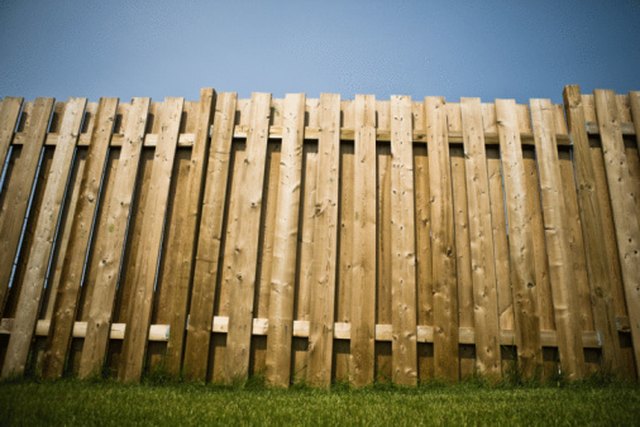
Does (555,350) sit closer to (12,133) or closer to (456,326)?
(456,326)

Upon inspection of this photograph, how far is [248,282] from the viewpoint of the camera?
333 cm

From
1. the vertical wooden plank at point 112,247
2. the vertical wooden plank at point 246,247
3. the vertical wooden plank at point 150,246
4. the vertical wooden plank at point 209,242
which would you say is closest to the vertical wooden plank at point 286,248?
the vertical wooden plank at point 246,247

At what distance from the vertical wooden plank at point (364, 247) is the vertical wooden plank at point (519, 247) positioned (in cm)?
125

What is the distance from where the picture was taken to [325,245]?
3414mm

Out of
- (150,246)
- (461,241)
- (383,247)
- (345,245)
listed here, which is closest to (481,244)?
(461,241)

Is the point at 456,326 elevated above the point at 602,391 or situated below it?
above

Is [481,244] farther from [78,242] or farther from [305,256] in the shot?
[78,242]

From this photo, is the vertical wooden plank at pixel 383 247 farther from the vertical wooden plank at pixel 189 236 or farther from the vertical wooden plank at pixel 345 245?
the vertical wooden plank at pixel 189 236

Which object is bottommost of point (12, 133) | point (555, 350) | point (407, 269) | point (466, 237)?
point (555, 350)

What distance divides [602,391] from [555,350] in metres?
0.50

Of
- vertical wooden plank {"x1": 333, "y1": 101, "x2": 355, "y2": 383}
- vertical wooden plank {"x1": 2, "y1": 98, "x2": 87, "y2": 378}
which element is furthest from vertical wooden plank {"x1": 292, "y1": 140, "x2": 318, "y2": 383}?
vertical wooden plank {"x1": 2, "y1": 98, "x2": 87, "y2": 378}

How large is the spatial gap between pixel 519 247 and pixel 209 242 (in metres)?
2.83

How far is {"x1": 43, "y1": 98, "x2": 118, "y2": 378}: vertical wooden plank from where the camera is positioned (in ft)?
10.7

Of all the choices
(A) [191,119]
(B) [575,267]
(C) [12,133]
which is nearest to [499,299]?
(B) [575,267]
